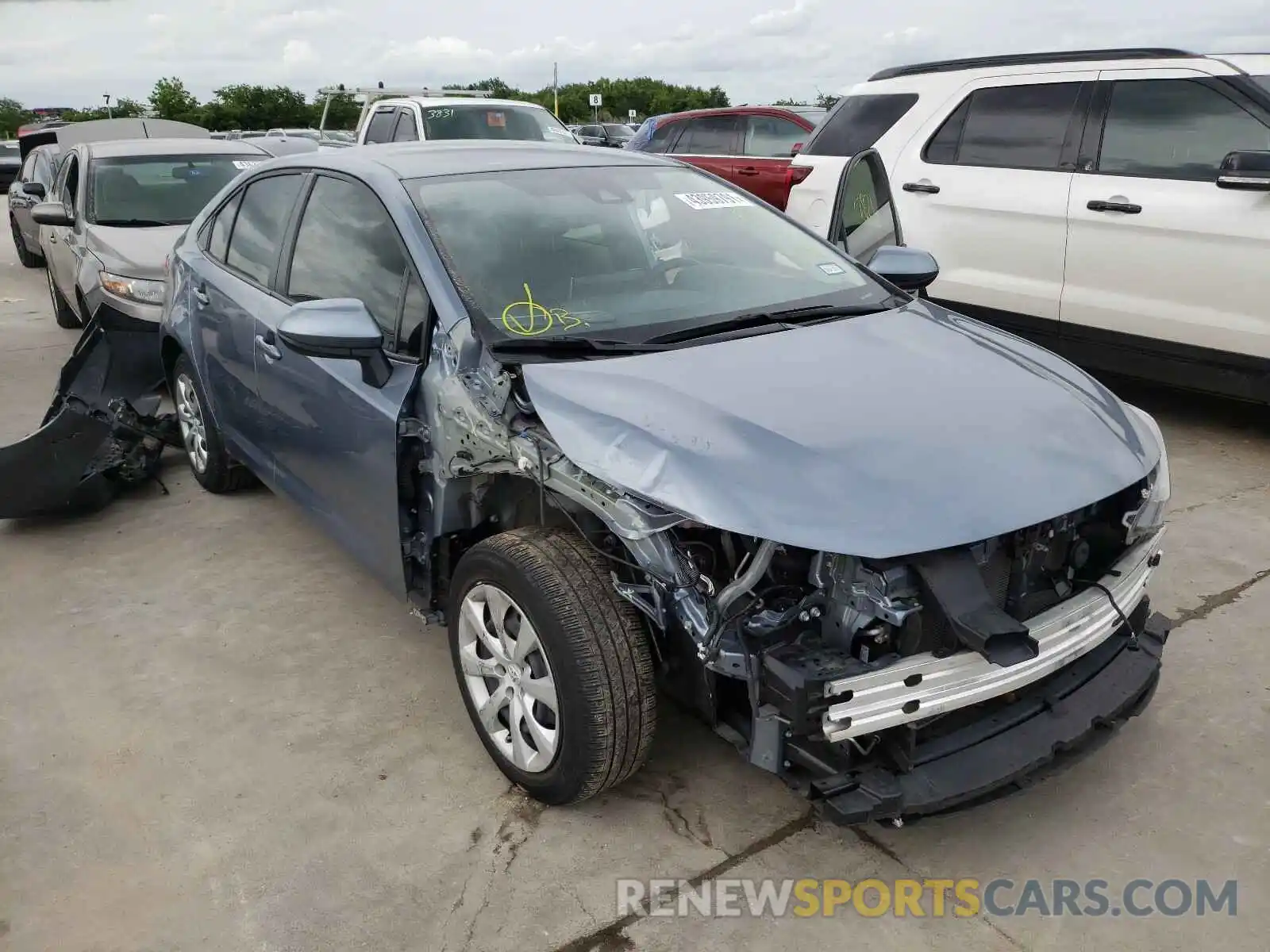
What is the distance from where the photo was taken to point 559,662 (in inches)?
96.3

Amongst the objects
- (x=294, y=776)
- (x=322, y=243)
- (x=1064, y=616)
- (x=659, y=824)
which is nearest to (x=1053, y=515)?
(x=1064, y=616)

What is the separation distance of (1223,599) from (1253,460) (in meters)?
1.74

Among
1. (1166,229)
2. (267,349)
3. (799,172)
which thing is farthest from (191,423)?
(1166,229)

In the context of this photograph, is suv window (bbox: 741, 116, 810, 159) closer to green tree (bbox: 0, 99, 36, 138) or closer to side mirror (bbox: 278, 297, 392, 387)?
side mirror (bbox: 278, 297, 392, 387)

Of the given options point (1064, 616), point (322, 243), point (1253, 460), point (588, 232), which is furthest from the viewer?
point (1253, 460)

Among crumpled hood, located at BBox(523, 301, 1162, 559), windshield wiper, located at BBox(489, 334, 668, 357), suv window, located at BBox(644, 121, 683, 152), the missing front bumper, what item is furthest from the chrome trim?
suv window, located at BBox(644, 121, 683, 152)

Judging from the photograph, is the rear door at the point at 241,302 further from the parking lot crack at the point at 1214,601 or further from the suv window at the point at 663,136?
the suv window at the point at 663,136

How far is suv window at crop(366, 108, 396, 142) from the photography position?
1090cm

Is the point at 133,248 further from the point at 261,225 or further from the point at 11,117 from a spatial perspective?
the point at 11,117

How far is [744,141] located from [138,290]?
627cm

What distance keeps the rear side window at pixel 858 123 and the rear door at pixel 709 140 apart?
3186 mm

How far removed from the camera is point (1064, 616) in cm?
238

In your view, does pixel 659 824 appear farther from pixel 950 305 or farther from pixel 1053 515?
pixel 950 305

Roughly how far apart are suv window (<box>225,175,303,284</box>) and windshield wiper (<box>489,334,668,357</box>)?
5.02ft
